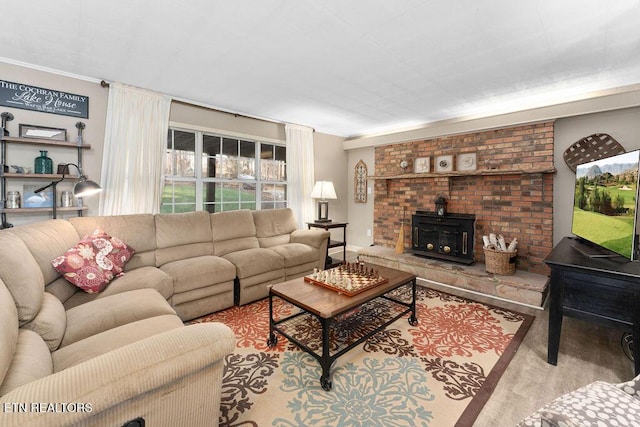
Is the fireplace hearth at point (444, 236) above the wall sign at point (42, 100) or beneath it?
Answer: beneath

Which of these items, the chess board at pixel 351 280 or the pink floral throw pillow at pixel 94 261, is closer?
the pink floral throw pillow at pixel 94 261

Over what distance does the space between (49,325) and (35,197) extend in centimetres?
200

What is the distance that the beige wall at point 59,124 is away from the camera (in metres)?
2.55

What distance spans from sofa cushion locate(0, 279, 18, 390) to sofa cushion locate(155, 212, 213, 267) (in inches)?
65.7

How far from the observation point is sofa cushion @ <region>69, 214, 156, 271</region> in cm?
249

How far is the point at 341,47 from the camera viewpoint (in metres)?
2.22

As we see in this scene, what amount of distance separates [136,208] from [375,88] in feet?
9.92

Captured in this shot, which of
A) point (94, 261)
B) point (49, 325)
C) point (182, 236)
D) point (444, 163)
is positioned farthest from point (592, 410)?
point (444, 163)

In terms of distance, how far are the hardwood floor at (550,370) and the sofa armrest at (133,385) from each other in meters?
1.43

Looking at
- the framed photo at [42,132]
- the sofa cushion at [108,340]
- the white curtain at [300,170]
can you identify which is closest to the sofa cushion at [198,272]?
the sofa cushion at [108,340]

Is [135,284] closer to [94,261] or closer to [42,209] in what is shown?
[94,261]

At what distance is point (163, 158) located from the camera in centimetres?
333

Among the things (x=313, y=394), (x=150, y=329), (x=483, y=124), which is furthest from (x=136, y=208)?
(x=483, y=124)

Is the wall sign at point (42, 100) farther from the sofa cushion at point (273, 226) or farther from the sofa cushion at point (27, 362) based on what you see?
the sofa cushion at point (27, 362)
